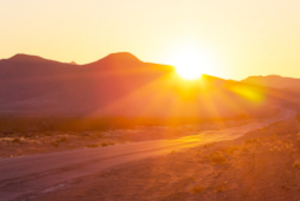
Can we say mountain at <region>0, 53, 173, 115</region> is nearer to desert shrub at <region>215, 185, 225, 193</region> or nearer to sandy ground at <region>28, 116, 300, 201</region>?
sandy ground at <region>28, 116, 300, 201</region>

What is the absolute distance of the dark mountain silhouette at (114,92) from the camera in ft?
376

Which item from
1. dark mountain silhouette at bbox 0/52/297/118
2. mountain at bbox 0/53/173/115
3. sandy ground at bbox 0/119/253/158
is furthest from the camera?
dark mountain silhouette at bbox 0/52/297/118

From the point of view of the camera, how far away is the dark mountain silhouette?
114562mm

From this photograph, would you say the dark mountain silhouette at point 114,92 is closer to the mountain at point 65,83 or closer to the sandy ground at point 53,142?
the mountain at point 65,83

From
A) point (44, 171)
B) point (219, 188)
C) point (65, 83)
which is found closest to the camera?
point (219, 188)

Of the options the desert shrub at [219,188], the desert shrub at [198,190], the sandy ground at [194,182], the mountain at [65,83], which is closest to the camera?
the sandy ground at [194,182]

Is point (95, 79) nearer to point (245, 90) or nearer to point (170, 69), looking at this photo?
point (170, 69)

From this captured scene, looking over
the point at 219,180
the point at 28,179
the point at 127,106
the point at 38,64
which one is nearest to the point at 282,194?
the point at 219,180

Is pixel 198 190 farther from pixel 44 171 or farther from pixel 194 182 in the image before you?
pixel 44 171

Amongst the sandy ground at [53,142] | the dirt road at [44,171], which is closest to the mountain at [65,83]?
the sandy ground at [53,142]

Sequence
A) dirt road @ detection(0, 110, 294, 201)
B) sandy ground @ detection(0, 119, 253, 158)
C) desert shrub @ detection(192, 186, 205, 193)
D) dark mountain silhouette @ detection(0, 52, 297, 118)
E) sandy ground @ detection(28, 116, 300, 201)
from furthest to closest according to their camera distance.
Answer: dark mountain silhouette @ detection(0, 52, 297, 118) < sandy ground @ detection(0, 119, 253, 158) < dirt road @ detection(0, 110, 294, 201) < desert shrub @ detection(192, 186, 205, 193) < sandy ground @ detection(28, 116, 300, 201)

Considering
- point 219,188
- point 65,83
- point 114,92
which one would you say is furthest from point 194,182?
point 65,83

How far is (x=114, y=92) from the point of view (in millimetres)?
134500

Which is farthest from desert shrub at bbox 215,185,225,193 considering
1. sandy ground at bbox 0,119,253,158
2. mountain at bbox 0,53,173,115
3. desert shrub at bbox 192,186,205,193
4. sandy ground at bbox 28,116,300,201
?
mountain at bbox 0,53,173,115
